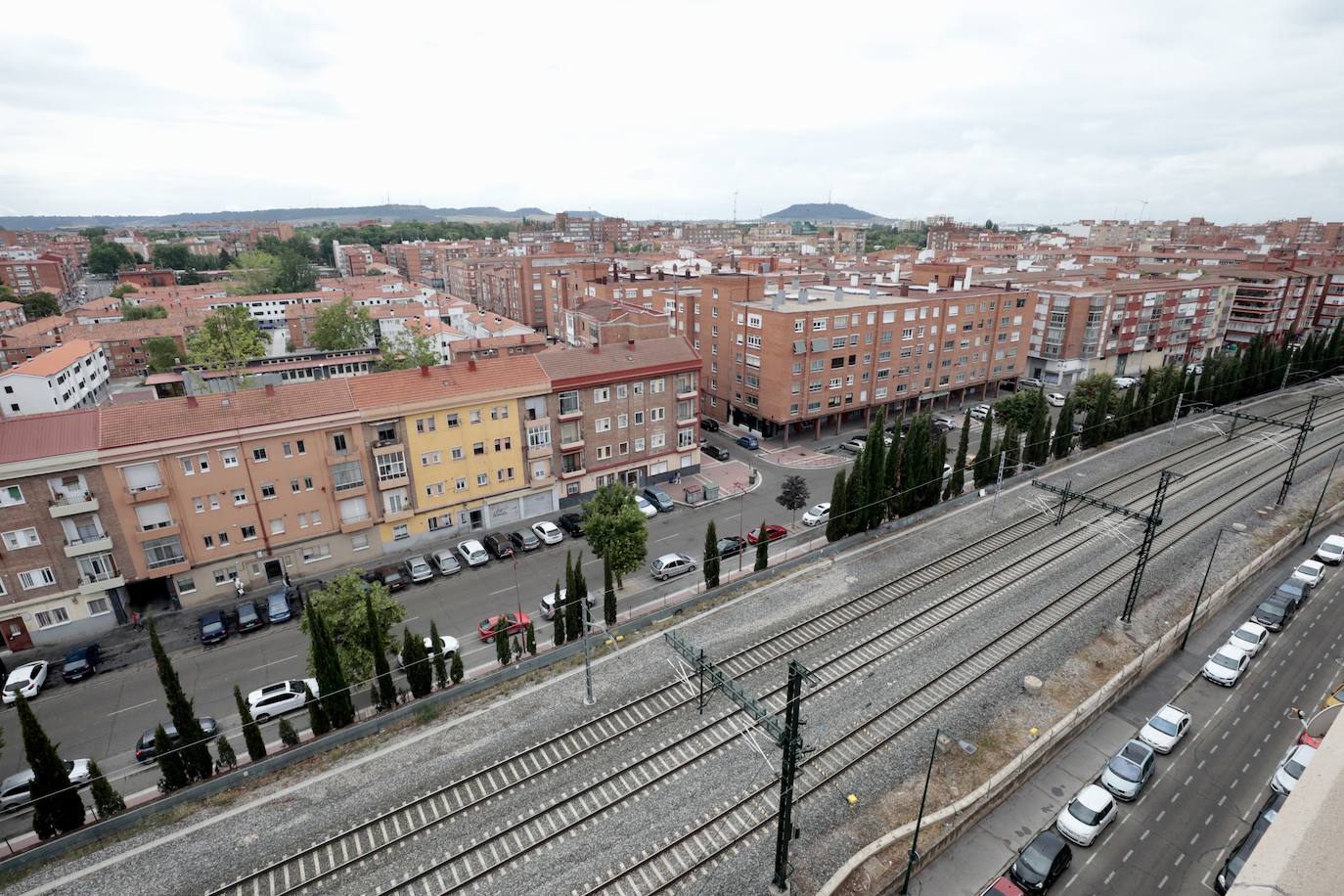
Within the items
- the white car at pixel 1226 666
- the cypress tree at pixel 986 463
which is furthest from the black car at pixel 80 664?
the cypress tree at pixel 986 463

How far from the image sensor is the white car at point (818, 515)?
157 ft

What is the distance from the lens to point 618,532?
3816 cm

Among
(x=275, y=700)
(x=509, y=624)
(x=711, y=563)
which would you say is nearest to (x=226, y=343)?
(x=275, y=700)

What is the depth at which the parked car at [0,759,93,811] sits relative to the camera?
2559cm

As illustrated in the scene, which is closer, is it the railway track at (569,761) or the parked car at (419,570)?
the railway track at (569,761)

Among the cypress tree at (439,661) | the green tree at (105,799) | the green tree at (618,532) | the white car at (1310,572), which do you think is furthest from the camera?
the white car at (1310,572)

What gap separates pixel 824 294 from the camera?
7875 cm

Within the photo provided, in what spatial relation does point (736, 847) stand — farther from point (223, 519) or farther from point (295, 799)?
point (223, 519)

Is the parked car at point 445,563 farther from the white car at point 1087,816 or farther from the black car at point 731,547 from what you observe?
the white car at point 1087,816

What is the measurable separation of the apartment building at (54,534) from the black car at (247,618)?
644 centimetres

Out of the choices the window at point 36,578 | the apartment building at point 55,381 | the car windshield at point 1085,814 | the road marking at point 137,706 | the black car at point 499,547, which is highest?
the apartment building at point 55,381

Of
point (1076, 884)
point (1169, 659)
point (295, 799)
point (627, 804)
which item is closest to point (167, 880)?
point (295, 799)

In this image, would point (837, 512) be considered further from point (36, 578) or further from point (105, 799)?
point (36, 578)

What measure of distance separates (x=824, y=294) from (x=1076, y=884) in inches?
2563
